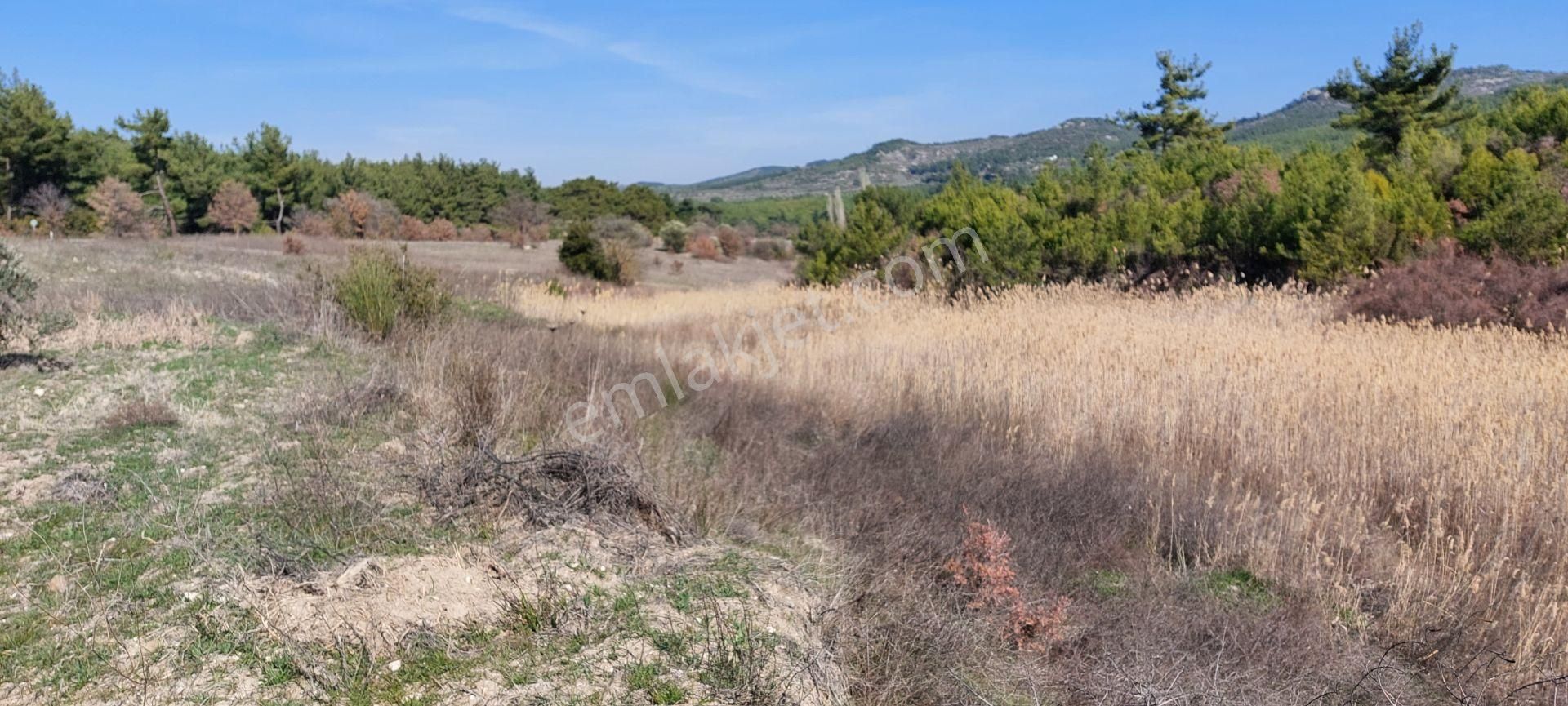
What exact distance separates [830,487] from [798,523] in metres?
0.61

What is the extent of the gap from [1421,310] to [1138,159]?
958 cm

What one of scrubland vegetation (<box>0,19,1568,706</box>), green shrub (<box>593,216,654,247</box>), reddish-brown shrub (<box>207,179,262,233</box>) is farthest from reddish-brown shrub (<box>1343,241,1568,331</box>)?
reddish-brown shrub (<box>207,179,262,233</box>)

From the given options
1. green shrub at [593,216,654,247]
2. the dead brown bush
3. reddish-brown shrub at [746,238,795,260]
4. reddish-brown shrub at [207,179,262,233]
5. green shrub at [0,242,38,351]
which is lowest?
reddish-brown shrub at [746,238,795,260]

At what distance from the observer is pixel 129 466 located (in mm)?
5176

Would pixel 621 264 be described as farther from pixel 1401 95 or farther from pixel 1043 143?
pixel 1043 143

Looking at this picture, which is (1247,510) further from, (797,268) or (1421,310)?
(797,268)

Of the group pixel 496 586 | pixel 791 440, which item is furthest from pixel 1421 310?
pixel 496 586

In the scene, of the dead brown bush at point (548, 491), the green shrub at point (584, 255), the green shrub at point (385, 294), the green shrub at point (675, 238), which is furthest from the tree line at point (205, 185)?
the dead brown bush at point (548, 491)

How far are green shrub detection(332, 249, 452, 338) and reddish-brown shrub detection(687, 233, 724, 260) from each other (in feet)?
85.8

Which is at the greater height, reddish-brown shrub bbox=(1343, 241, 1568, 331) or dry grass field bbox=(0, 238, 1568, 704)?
reddish-brown shrub bbox=(1343, 241, 1568, 331)

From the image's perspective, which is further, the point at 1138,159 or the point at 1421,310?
the point at 1138,159

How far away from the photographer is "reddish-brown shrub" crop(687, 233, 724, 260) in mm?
36625

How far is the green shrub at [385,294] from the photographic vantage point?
9.48 meters

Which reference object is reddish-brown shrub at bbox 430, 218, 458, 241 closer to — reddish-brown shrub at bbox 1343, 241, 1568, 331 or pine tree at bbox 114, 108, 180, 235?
pine tree at bbox 114, 108, 180, 235
